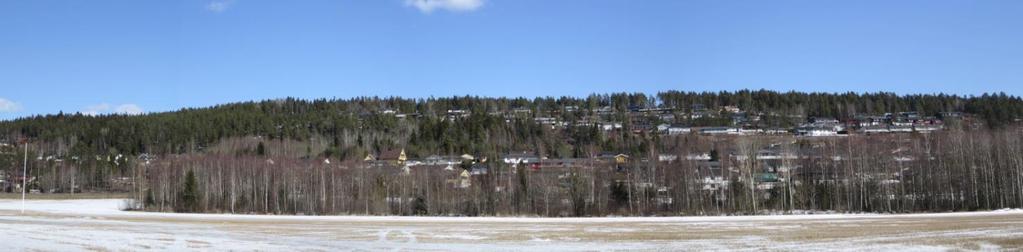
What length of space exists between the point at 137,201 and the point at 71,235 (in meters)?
76.2

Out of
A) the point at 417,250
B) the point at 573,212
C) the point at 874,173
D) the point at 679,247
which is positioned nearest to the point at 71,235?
the point at 417,250

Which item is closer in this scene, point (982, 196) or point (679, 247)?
point (679, 247)

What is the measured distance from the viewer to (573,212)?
88.4 metres

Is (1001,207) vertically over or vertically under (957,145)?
under

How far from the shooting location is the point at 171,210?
97.1 metres

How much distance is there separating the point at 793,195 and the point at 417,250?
7265 centimetres

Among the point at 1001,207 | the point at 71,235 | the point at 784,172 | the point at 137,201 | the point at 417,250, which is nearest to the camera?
the point at 417,250

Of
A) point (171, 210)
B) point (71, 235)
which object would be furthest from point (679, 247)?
point (171, 210)

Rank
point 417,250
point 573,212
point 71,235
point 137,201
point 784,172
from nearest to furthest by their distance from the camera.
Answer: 1. point 417,250
2. point 71,235
3. point 573,212
4. point 784,172
5. point 137,201

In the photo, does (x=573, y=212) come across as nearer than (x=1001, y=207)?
No

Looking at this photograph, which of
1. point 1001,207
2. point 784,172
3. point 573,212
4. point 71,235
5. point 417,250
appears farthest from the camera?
point 784,172

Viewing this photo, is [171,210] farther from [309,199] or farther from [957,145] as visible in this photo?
[957,145]

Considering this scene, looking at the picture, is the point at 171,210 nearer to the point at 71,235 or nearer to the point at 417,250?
the point at 71,235

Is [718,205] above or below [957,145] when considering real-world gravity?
below
